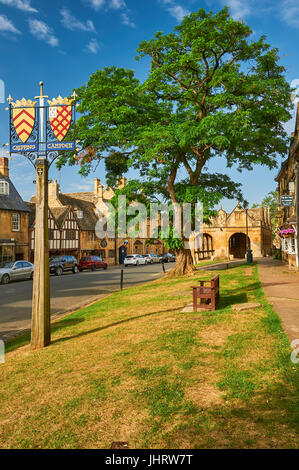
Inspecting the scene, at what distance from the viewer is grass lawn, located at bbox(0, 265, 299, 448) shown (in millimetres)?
3527

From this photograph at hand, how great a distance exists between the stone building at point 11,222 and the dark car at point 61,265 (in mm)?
5304

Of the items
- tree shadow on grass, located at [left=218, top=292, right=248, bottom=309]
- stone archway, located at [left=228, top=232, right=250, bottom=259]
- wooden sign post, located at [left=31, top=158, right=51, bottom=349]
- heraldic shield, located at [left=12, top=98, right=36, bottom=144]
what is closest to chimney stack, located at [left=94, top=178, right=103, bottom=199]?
stone archway, located at [left=228, top=232, right=250, bottom=259]

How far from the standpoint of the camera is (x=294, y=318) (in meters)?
7.48

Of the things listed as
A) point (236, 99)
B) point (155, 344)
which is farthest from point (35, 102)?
point (236, 99)

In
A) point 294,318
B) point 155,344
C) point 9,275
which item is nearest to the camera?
point 155,344

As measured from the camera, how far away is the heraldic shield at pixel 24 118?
827cm

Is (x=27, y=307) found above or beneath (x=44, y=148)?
beneath

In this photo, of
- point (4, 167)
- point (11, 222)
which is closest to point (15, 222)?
point (11, 222)

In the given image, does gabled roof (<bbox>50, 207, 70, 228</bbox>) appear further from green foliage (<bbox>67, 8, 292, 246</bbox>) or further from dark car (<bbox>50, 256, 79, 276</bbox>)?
green foliage (<bbox>67, 8, 292, 246</bbox>)

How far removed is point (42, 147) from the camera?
8.20m

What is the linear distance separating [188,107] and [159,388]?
59.9ft

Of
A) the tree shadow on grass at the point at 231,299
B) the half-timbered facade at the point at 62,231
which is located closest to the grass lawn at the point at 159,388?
the tree shadow on grass at the point at 231,299
